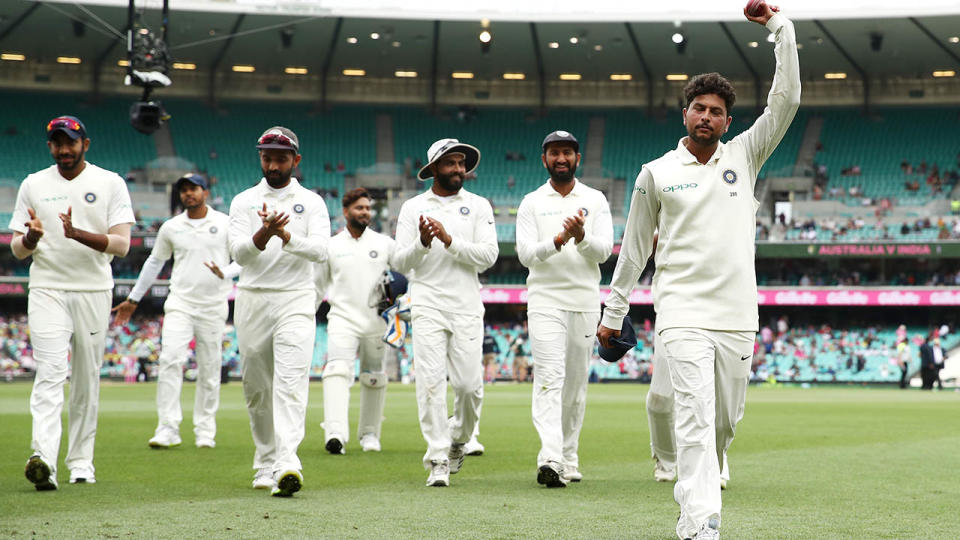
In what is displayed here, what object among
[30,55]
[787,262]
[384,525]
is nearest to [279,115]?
[30,55]

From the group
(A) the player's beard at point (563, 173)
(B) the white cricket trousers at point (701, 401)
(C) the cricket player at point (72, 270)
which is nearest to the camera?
(B) the white cricket trousers at point (701, 401)

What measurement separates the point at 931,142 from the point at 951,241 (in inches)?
336

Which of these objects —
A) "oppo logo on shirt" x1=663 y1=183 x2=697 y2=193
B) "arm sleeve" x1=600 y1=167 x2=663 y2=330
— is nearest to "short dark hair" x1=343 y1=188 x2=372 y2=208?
"arm sleeve" x1=600 y1=167 x2=663 y2=330

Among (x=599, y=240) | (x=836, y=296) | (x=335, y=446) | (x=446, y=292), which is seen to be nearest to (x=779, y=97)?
(x=599, y=240)

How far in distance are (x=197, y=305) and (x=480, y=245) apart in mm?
4468

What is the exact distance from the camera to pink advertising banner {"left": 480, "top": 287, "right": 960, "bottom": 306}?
40844mm

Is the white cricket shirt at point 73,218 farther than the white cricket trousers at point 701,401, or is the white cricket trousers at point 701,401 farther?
the white cricket shirt at point 73,218

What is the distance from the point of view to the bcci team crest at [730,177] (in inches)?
210

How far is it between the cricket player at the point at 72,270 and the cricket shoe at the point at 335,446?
2754mm

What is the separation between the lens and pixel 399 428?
13.7 metres

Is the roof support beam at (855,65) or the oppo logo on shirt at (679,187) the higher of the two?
the roof support beam at (855,65)

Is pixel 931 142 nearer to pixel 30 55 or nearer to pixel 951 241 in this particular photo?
pixel 951 241

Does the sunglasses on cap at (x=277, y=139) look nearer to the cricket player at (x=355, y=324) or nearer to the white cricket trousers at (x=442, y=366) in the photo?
the white cricket trousers at (x=442, y=366)

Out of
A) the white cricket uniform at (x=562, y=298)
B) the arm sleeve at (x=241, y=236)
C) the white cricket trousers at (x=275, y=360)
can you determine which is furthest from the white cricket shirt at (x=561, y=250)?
the arm sleeve at (x=241, y=236)
